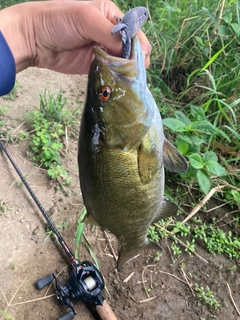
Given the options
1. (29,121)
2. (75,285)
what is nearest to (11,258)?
(75,285)

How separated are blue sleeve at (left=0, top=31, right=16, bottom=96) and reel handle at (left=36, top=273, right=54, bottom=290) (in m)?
Result: 1.25

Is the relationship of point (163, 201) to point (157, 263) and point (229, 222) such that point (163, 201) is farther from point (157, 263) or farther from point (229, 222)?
point (229, 222)

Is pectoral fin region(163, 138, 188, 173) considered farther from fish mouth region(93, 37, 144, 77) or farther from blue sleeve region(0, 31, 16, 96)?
blue sleeve region(0, 31, 16, 96)

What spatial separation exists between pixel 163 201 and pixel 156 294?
1.14 m

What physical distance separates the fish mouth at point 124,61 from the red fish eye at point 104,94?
0.07 m

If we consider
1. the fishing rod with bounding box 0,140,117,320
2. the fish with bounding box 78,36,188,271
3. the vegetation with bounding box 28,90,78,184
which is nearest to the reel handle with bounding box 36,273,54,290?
the fishing rod with bounding box 0,140,117,320

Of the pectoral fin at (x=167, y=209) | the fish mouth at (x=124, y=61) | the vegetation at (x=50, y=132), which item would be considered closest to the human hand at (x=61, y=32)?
the fish mouth at (x=124, y=61)

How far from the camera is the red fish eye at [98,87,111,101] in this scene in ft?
4.11

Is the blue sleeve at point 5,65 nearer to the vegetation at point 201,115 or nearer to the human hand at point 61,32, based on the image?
the human hand at point 61,32

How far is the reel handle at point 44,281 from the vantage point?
2.37 meters

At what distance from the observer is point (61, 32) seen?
5.54 feet

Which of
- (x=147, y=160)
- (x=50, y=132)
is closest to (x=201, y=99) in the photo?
(x=50, y=132)

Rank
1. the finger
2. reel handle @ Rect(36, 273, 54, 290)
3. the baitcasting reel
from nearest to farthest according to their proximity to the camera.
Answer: the finger < the baitcasting reel < reel handle @ Rect(36, 273, 54, 290)

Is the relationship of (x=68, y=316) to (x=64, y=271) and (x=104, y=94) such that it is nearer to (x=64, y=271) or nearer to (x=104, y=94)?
(x=64, y=271)
